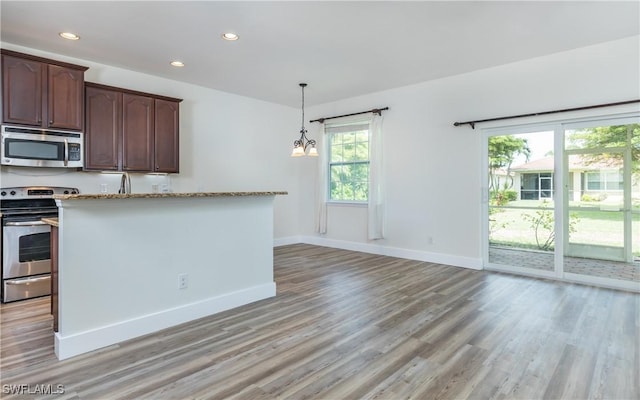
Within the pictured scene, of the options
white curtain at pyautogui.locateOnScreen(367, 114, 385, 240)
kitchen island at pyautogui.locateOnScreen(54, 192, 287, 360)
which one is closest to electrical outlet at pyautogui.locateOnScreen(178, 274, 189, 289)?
kitchen island at pyautogui.locateOnScreen(54, 192, 287, 360)

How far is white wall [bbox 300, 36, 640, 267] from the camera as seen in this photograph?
3978 millimetres

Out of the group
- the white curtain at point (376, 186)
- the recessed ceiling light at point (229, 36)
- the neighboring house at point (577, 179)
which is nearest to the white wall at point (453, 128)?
the white curtain at point (376, 186)

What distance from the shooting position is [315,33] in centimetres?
361

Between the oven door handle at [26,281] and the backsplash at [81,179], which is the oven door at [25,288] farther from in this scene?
the backsplash at [81,179]

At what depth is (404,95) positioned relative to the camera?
18.6 ft

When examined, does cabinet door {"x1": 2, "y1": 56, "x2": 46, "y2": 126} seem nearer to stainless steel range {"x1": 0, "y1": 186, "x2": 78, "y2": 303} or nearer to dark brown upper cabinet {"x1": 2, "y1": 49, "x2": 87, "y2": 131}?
dark brown upper cabinet {"x1": 2, "y1": 49, "x2": 87, "y2": 131}

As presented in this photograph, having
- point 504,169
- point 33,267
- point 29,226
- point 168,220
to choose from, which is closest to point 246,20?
point 168,220

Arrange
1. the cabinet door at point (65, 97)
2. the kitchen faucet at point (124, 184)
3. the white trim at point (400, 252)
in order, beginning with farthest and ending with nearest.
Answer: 1. the white trim at point (400, 252)
2. the cabinet door at point (65, 97)
3. the kitchen faucet at point (124, 184)

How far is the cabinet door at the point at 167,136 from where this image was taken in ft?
15.5

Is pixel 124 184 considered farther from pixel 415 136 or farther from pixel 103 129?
pixel 415 136

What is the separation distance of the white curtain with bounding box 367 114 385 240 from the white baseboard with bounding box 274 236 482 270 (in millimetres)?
272

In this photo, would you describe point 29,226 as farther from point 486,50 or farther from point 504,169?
point 504,169

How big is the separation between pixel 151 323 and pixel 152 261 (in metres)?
0.50

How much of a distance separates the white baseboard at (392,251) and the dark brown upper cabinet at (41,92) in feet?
13.1
